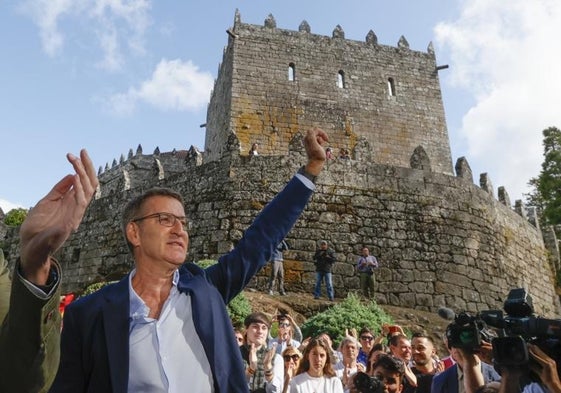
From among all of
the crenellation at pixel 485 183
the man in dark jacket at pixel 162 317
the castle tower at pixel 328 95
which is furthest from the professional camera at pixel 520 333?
the castle tower at pixel 328 95

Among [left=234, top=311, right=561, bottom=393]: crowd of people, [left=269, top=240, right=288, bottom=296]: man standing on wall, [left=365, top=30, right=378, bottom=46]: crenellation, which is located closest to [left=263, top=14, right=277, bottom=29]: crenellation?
[left=365, top=30, right=378, bottom=46]: crenellation

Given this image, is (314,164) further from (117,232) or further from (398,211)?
(117,232)

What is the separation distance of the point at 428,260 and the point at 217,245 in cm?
506

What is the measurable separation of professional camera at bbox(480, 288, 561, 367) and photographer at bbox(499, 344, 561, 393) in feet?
0.10

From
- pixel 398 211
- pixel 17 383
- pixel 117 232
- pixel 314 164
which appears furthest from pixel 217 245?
pixel 17 383

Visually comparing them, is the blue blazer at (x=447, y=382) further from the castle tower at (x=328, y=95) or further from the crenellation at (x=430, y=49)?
the crenellation at (x=430, y=49)

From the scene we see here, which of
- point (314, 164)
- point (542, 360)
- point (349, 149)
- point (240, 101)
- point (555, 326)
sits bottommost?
point (542, 360)

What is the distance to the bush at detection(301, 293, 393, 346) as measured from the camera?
8.02 meters

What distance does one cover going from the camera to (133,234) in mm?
2131

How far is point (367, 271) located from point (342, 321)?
2.50m

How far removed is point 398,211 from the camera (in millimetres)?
12180

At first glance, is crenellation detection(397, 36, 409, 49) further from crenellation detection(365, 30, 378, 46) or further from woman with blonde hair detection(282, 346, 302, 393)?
woman with blonde hair detection(282, 346, 302, 393)

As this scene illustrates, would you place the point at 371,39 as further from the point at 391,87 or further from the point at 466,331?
the point at 466,331

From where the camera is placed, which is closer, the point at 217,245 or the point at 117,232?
Answer: the point at 217,245
